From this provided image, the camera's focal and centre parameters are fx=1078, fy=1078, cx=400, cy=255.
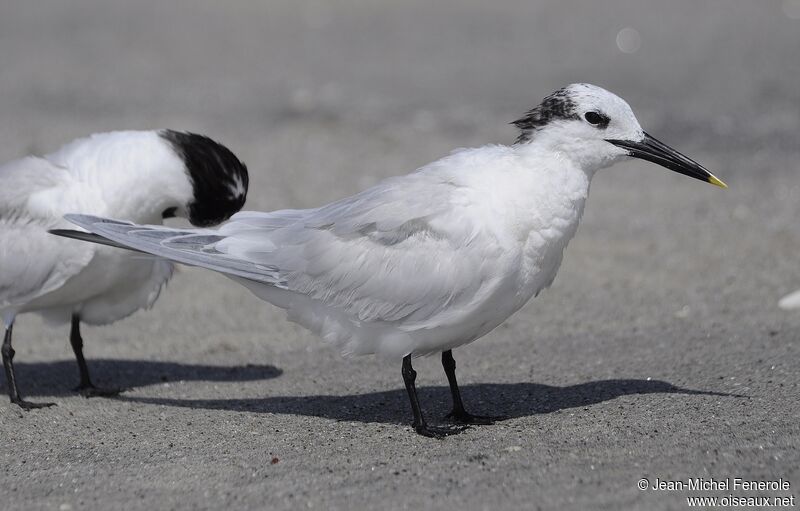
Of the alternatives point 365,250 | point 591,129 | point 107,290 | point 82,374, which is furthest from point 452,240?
point 82,374

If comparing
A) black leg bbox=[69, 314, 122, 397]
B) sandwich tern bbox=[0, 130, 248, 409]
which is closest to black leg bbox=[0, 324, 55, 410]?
sandwich tern bbox=[0, 130, 248, 409]

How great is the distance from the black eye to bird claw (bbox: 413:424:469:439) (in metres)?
1.36

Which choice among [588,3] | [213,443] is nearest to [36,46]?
[588,3]

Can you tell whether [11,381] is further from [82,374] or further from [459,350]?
[459,350]

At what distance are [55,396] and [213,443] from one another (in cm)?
145

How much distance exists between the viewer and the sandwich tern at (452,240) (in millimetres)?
4215

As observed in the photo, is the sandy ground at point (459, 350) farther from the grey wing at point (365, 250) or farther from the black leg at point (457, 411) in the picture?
the grey wing at point (365, 250)

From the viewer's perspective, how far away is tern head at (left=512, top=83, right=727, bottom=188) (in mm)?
4270

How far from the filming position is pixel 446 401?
→ 4.99 metres

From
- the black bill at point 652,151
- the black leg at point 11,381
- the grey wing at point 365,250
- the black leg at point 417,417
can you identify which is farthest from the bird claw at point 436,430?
the black leg at point 11,381

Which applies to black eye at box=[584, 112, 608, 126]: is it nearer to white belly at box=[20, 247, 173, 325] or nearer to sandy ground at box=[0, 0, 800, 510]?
sandy ground at box=[0, 0, 800, 510]

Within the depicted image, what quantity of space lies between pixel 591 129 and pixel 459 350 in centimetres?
200

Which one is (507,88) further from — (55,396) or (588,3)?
(55,396)

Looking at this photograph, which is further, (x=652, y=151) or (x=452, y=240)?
(x=652, y=151)
